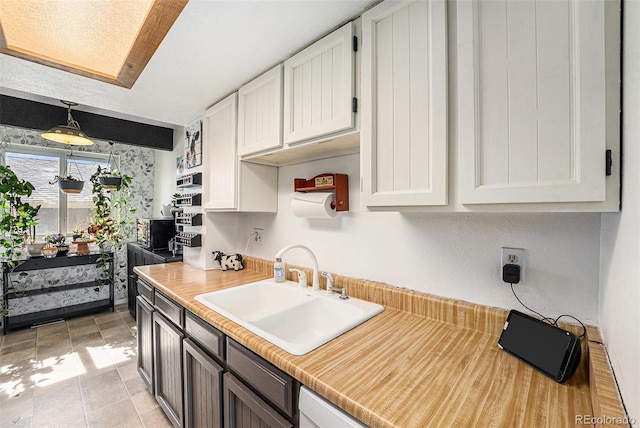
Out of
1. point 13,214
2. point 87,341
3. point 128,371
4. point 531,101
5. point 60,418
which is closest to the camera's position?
point 531,101

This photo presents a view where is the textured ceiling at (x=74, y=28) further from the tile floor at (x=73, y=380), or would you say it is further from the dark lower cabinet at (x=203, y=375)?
the tile floor at (x=73, y=380)

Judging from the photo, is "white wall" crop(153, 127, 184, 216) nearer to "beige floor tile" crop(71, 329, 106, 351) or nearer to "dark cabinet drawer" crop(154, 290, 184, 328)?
"beige floor tile" crop(71, 329, 106, 351)

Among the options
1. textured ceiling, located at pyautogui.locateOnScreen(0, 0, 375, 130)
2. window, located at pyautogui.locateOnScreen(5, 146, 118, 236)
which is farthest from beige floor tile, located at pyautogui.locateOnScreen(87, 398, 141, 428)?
window, located at pyautogui.locateOnScreen(5, 146, 118, 236)

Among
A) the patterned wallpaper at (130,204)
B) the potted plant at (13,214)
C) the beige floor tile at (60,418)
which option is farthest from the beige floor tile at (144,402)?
the patterned wallpaper at (130,204)

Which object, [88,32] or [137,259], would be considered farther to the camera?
[137,259]

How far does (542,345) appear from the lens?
0.86 m

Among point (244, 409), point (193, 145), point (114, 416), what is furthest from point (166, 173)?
point (244, 409)

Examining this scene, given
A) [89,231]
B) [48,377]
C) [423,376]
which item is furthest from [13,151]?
[423,376]

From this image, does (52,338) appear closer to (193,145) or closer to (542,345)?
(193,145)

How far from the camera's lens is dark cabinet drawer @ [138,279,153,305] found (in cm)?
191

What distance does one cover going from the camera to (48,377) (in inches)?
88.4

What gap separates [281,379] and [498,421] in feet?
1.99

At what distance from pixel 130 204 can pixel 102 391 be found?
8.56 ft

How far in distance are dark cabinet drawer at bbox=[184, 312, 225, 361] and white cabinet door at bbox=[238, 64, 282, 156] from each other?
3.21 ft
